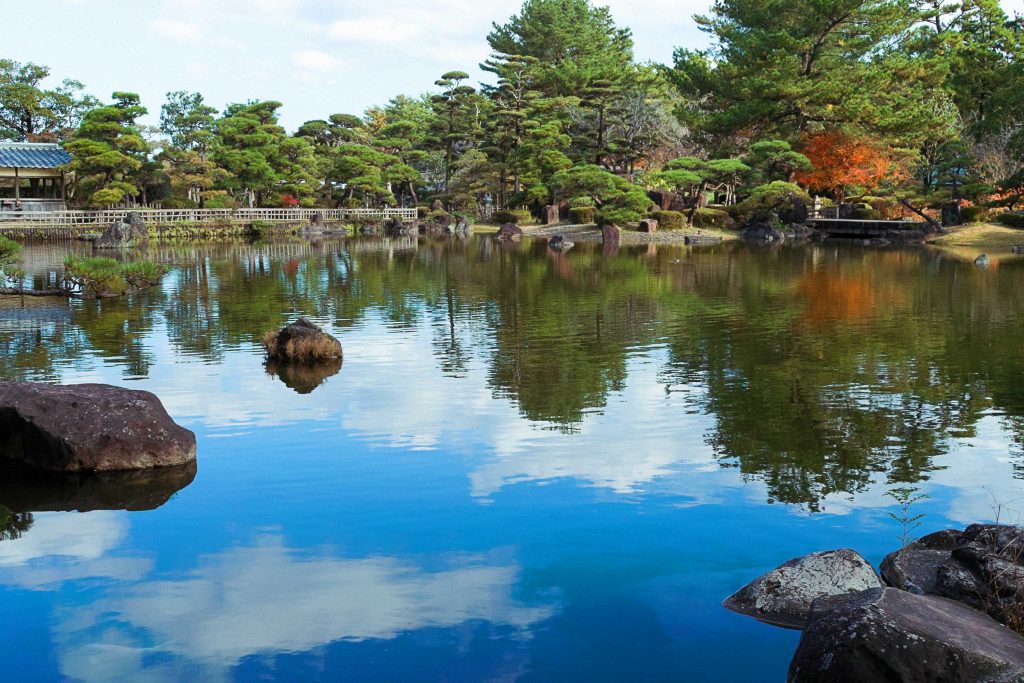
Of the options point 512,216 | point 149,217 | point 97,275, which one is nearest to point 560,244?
point 512,216

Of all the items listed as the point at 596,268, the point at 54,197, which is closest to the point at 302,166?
the point at 54,197

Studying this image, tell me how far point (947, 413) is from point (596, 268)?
66.0 ft

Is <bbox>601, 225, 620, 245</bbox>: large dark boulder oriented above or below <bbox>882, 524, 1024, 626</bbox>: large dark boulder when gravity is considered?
above

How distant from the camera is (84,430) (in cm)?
924

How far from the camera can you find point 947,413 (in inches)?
457

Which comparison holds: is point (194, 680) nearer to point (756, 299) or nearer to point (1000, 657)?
point (1000, 657)

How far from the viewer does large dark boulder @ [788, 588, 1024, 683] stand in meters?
4.56

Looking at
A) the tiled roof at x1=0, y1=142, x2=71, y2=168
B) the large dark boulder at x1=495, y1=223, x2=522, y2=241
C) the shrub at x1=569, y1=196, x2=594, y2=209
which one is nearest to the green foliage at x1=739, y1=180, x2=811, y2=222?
the shrub at x1=569, y1=196, x2=594, y2=209

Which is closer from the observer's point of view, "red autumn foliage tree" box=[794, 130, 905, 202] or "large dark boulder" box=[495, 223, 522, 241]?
"red autumn foliage tree" box=[794, 130, 905, 202]

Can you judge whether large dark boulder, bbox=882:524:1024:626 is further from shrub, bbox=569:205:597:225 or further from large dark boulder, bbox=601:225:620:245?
shrub, bbox=569:205:597:225

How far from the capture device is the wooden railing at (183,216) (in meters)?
47.5

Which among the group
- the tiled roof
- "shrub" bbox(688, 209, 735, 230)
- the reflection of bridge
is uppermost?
the tiled roof

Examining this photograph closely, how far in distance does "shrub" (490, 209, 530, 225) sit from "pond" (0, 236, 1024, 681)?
3565 cm

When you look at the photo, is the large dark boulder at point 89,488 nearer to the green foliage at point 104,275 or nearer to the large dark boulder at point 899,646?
the large dark boulder at point 899,646
